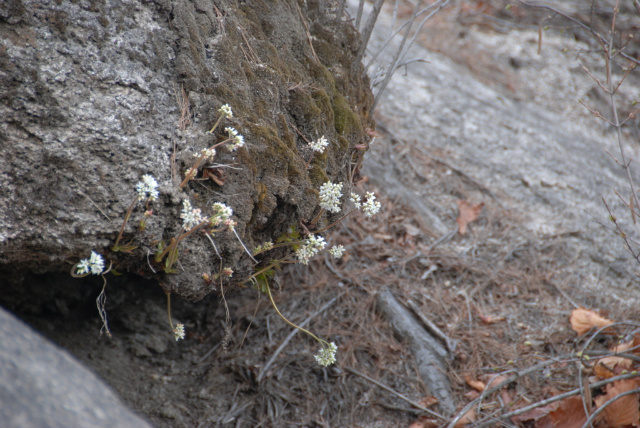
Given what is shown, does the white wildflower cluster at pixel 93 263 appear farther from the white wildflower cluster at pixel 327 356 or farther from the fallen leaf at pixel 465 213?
the fallen leaf at pixel 465 213

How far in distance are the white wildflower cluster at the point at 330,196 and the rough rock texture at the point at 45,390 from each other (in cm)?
133

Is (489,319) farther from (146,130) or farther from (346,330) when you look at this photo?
(146,130)

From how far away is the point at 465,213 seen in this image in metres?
4.32

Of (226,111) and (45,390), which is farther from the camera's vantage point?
(226,111)

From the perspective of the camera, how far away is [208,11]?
221 cm

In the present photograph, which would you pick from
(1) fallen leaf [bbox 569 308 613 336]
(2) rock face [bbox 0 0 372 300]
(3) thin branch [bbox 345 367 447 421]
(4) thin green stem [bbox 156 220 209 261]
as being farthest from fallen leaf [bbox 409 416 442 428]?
(4) thin green stem [bbox 156 220 209 261]

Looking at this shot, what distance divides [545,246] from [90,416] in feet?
13.1

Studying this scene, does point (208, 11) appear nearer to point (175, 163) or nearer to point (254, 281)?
point (175, 163)

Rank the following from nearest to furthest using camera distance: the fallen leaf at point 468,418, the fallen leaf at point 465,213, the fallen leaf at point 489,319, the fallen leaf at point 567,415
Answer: the fallen leaf at point 567,415 < the fallen leaf at point 468,418 < the fallen leaf at point 489,319 < the fallen leaf at point 465,213

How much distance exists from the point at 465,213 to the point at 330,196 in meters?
2.49

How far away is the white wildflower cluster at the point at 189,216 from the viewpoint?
1.75m

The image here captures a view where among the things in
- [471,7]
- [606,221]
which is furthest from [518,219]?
[471,7]

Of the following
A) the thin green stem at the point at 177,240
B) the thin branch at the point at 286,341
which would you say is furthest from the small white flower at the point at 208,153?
the thin branch at the point at 286,341

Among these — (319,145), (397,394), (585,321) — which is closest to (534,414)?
(397,394)
